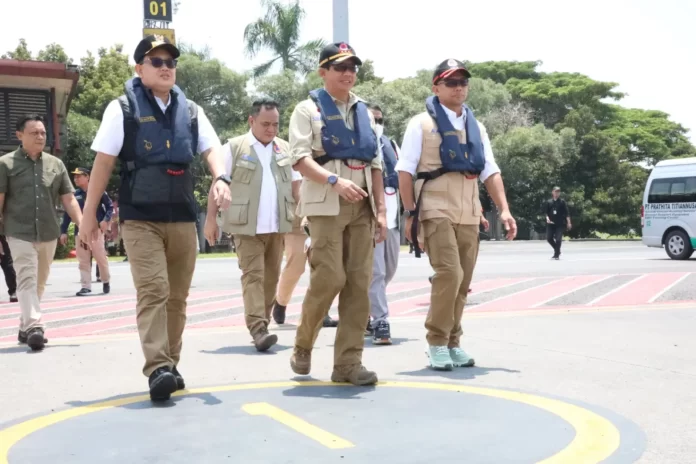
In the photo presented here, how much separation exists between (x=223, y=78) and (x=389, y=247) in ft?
126

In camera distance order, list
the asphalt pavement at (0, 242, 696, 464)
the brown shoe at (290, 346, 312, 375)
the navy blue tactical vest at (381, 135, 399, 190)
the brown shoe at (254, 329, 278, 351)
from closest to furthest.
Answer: the asphalt pavement at (0, 242, 696, 464) < the brown shoe at (290, 346, 312, 375) < the brown shoe at (254, 329, 278, 351) < the navy blue tactical vest at (381, 135, 399, 190)

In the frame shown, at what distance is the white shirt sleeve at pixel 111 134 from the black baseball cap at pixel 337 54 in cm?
127

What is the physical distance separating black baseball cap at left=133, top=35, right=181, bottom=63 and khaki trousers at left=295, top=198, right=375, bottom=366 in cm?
130

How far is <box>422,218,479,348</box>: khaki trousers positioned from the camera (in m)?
5.93

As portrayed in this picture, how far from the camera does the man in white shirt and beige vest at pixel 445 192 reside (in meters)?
5.95

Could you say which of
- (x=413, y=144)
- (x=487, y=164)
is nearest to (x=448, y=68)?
(x=413, y=144)

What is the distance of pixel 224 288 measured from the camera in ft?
43.9

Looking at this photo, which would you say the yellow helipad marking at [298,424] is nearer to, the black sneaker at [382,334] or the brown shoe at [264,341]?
the brown shoe at [264,341]

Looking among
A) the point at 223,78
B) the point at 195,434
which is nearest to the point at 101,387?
the point at 195,434

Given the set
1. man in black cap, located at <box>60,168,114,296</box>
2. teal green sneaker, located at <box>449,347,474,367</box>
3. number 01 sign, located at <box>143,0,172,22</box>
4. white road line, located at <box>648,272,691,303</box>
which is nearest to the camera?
teal green sneaker, located at <box>449,347,474,367</box>

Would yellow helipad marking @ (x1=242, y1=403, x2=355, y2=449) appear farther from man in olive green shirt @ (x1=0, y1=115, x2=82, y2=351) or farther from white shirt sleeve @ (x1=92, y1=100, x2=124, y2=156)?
man in olive green shirt @ (x1=0, y1=115, x2=82, y2=351)

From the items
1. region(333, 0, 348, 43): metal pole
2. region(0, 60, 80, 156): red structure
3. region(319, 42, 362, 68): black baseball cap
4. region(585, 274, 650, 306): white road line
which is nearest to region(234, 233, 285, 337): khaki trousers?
region(319, 42, 362, 68): black baseball cap

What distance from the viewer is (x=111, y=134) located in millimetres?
5082

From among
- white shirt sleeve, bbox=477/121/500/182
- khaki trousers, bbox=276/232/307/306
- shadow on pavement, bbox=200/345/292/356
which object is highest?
white shirt sleeve, bbox=477/121/500/182
